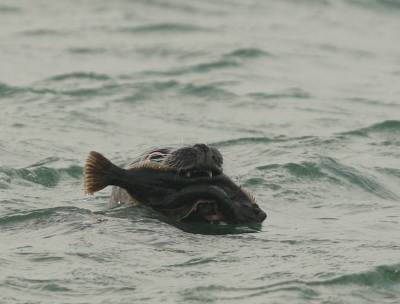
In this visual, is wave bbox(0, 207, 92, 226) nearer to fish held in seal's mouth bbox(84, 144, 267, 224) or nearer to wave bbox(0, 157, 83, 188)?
fish held in seal's mouth bbox(84, 144, 267, 224)

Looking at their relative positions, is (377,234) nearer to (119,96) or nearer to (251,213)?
(251,213)

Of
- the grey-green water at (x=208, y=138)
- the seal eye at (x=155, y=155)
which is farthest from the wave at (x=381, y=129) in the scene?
the seal eye at (x=155, y=155)

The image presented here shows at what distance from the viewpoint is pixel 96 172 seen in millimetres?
7129

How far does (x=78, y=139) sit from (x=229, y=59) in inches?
235

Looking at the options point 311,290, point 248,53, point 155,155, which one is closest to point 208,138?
point 155,155

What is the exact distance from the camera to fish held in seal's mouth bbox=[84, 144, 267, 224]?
7148 mm

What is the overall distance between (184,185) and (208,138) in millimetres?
5007

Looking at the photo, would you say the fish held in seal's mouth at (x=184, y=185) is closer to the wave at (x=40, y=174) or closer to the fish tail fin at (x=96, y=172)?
the fish tail fin at (x=96, y=172)

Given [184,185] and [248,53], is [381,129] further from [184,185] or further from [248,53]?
[184,185]

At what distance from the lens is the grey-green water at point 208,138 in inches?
244

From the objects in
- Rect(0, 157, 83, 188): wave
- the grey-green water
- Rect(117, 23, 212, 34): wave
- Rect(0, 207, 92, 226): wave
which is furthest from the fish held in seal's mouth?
Rect(117, 23, 212, 34): wave

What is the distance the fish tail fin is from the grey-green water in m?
0.37

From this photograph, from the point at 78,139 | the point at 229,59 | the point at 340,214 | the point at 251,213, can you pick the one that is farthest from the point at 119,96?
the point at 251,213

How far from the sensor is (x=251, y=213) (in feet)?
24.4
